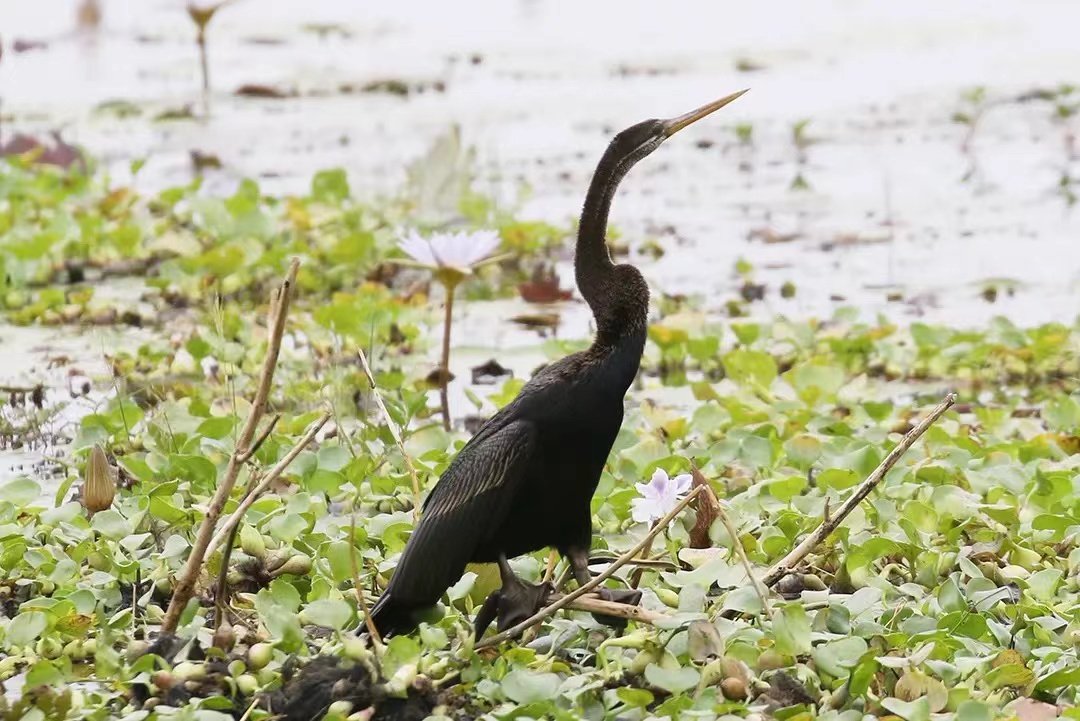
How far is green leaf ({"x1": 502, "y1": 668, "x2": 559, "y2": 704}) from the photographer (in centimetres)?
295

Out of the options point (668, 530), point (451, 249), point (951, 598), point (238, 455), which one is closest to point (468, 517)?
point (238, 455)

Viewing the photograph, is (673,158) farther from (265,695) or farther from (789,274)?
(265,695)

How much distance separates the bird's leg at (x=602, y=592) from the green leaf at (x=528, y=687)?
0.23 metres

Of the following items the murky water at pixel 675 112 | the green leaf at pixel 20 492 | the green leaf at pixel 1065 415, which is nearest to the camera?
the green leaf at pixel 20 492

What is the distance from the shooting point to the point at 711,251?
24.1 ft

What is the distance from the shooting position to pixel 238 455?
3000 mm

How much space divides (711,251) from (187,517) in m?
3.86

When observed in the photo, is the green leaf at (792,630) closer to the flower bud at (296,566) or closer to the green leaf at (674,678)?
the green leaf at (674,678)

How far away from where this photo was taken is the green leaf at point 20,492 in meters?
3.95

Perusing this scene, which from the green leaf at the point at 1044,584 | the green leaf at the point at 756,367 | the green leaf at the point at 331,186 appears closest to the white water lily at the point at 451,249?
the green leaf at the point at 756,367

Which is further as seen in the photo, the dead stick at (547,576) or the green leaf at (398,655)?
the dead stick at (547,576)

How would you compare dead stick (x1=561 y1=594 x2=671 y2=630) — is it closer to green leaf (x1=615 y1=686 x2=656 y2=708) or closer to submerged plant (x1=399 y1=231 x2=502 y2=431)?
green leaf (x1=615 y1=686 x2=656 y2=708)

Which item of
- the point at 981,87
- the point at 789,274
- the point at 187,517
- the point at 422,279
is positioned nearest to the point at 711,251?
the point at 789,274

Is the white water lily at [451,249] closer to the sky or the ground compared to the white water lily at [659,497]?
closer to the sky
